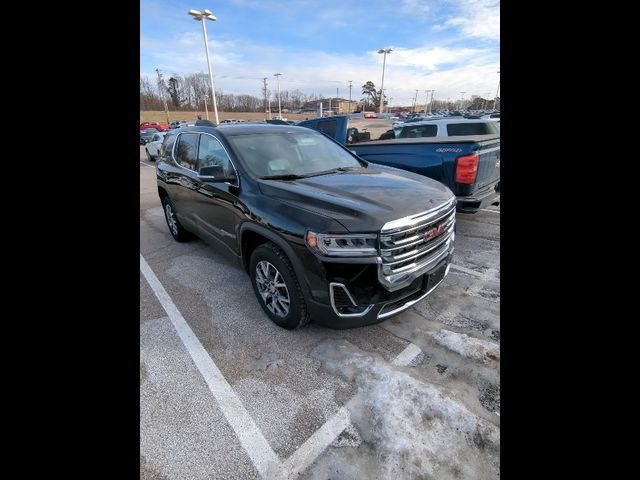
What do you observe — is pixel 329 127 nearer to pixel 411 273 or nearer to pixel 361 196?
pixel 361 196

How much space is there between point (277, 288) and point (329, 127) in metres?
6.46

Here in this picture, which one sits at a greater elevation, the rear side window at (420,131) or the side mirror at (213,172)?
the rear side window at (420,131)

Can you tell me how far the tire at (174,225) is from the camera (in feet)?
16.6

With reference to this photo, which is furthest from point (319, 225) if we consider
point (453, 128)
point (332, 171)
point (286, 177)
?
point (453, 128)

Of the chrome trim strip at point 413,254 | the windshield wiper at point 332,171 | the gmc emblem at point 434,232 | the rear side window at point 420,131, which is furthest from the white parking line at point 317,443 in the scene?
the rear side window at point 420,131

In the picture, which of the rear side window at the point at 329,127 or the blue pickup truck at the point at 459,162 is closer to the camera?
the blue pickup truck at the point at 459,162

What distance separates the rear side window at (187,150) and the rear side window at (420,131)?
6.26m

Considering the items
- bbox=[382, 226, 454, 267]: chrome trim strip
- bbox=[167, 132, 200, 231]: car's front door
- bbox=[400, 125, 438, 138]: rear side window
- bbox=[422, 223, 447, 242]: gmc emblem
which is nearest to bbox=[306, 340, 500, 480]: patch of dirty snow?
bbox=[382, 226, 454, 267]: chrome trim strip

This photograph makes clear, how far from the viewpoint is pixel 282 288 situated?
278 centimetres

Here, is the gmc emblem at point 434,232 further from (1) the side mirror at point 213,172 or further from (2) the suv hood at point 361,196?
(1) the side mirror at point 213,172

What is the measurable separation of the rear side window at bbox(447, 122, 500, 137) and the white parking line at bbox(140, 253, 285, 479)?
7.77 m

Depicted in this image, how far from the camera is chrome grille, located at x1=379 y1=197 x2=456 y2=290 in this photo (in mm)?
2258
